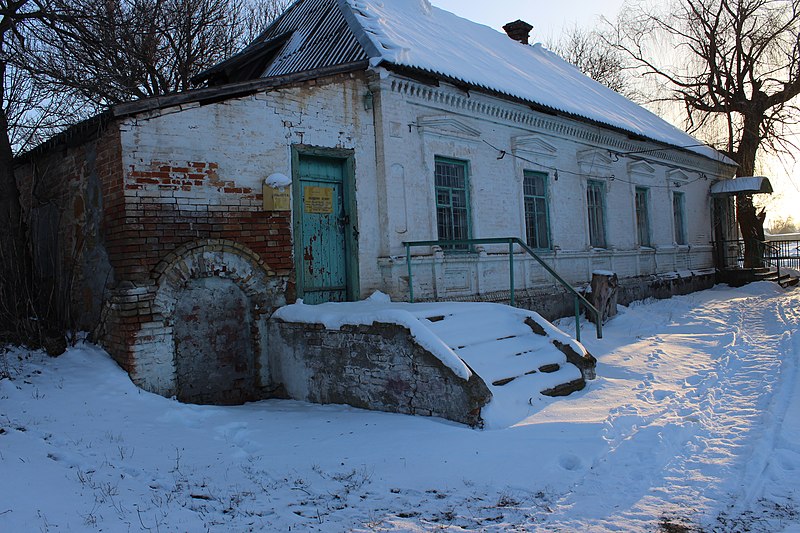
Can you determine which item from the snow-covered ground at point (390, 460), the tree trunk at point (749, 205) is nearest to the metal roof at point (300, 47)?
the snow-covered ground at point (390, 460)

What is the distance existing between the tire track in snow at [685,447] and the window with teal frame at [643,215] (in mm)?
8489

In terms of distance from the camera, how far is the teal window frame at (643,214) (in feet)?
55.1

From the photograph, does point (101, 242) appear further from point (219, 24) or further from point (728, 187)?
point (728, 187)

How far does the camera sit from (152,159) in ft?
22.4

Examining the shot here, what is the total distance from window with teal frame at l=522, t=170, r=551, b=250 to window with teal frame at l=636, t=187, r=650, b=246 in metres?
5.47

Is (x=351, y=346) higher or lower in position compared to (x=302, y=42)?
lower

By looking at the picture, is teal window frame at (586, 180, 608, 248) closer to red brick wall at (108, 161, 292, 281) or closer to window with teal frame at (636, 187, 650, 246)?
window with teal frame at (636, 187, 650, 246)

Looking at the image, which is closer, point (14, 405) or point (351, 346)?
point (14, 405)

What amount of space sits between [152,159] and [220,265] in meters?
1.44

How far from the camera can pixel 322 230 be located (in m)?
8.52

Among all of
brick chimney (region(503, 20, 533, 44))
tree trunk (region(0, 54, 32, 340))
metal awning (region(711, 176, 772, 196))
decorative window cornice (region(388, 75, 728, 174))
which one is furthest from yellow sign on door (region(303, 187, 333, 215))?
metal awning (region(711, 176, 772, 196))

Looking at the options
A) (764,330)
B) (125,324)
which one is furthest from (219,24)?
(764,330)

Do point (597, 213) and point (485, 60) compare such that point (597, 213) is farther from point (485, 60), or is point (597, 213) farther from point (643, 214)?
point (485, 60)

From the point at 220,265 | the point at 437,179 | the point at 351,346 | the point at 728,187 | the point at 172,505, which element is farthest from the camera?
the point at 728,187
